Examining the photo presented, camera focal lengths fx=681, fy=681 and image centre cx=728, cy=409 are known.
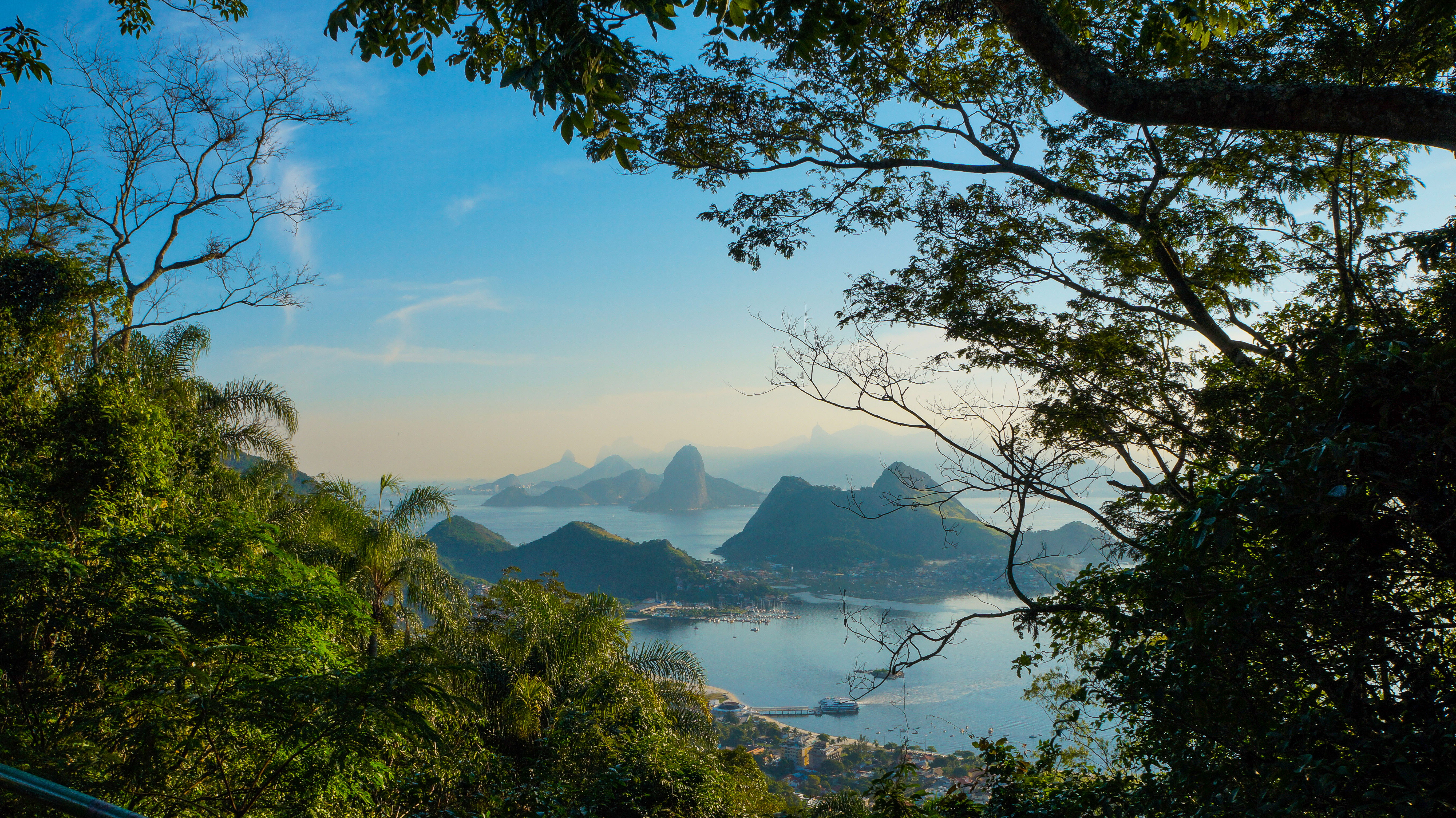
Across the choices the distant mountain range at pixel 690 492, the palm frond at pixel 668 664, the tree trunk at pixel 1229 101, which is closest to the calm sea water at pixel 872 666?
the palm frond at pixel 668 664

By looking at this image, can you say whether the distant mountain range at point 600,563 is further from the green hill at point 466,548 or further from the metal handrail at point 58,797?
the metal handrail at point 58,797

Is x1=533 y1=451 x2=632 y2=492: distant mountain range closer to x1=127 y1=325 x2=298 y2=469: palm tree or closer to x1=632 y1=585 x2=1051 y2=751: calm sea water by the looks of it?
x1=632 y1=585 x2=1051 y2=751: calm sea water

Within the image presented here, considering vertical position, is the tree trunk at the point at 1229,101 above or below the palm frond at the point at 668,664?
above

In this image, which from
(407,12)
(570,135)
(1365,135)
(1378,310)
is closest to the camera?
(570,135)

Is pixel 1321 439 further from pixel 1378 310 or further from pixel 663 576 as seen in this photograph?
pixel 663 576

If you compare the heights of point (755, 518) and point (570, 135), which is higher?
point (570, 135)

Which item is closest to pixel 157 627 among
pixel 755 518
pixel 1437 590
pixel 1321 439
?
pixel 1321 439
